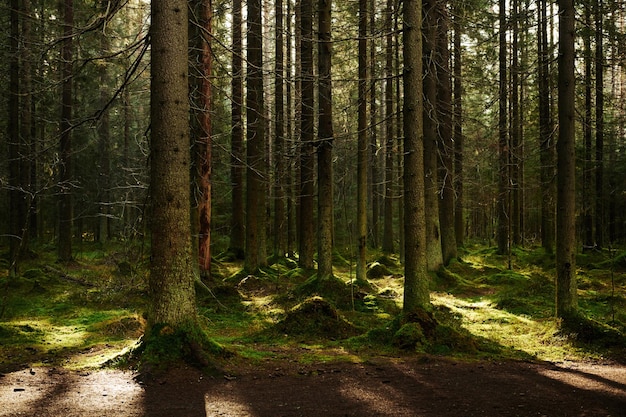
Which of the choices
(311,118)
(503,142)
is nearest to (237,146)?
(311,118)

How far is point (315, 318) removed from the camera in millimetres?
9594

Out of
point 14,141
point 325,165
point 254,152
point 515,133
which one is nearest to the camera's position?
point 325,165

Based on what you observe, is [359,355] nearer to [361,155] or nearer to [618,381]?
[618,381]

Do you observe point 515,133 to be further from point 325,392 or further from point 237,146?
point 325,392

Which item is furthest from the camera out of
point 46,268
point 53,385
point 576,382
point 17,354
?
point 46,268

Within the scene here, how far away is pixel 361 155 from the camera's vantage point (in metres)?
14.3

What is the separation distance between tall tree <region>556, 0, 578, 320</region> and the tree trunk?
22.7ft

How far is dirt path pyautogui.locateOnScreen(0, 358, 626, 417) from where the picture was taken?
5293 mm

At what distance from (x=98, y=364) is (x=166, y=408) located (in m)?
2.10

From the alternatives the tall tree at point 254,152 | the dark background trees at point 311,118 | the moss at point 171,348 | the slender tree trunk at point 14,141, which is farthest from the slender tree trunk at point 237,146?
the moss at point 171,348

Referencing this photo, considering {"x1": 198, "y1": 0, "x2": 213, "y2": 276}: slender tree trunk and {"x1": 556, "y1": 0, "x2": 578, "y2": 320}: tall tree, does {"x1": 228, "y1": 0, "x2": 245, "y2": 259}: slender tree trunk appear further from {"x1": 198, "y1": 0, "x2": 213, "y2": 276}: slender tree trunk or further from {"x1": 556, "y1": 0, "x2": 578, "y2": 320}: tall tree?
{"x1": 556, "y1": 0, "x2": 578, "y2": 320}: tall tree

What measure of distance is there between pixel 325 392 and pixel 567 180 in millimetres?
6423

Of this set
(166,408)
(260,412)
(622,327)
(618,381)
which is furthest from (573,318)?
(166,408)

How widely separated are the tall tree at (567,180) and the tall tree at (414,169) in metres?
2.91
